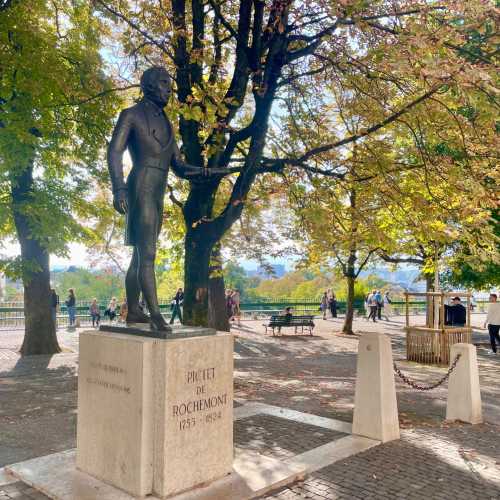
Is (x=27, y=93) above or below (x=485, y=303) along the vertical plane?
above

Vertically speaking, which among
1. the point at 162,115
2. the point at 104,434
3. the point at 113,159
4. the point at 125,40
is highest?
the point at 125,40

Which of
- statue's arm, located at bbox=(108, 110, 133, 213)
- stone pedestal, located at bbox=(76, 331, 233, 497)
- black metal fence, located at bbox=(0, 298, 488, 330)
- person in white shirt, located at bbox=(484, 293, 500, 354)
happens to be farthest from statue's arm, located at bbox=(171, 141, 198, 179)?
black metal fence, located at bbox=(0, 298, 488, 330)

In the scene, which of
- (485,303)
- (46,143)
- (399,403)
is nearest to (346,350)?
(399,403)

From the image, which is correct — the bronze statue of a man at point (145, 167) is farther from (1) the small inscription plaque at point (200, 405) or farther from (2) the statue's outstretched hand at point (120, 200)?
(1) the small inscription plaque at point (200, 405)

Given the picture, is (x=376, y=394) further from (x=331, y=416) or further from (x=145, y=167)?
(x=145, y=167)

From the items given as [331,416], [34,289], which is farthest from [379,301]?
[331,416]

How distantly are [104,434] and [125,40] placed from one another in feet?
25.6

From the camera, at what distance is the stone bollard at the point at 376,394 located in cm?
734

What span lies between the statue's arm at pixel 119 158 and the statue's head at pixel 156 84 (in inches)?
14.6

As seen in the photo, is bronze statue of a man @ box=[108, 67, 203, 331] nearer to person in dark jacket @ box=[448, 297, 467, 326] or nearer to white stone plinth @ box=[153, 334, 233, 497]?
white stone plinth @ box=[153, 334, 233, 497]

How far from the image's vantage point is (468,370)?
28.2 ft

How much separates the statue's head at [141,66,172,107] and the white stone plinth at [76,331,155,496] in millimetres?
2567

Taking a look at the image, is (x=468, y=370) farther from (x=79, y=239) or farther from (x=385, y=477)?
(x=79, y=239)

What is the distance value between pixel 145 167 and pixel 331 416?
5.30 meters
